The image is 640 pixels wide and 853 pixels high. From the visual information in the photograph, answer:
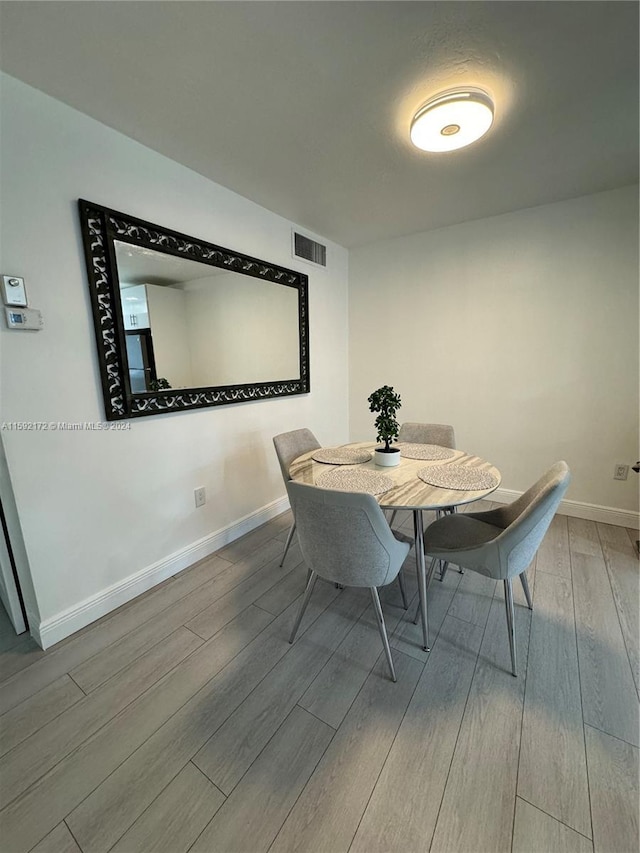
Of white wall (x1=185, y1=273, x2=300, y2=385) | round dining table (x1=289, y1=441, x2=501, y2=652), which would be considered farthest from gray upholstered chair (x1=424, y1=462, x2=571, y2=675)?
white wall (x1=185, y1=273, x2=300, y2=385)

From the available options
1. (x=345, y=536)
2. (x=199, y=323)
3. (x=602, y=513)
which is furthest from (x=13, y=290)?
(x=602, y=513)

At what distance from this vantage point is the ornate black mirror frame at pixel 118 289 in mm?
1562

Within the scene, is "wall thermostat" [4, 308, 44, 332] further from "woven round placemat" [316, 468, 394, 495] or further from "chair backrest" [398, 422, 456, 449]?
"chair backrest" [398, 422, 456, 449]

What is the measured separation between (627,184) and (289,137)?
2291mm

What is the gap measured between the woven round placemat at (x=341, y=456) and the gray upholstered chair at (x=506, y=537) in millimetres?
548

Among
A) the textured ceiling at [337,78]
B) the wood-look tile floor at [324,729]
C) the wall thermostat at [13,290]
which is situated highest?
the textured ceiling at [337,78]

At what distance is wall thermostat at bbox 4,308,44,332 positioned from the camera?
1345 mm

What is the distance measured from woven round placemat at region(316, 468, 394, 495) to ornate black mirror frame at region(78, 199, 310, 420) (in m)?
1.00

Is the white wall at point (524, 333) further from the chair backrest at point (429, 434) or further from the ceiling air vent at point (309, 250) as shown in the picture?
the chair backrest at point (429, 434)

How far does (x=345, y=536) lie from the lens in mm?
1232

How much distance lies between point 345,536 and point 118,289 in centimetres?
160

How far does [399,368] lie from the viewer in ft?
10.8

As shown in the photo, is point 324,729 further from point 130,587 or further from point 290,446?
point 290,446

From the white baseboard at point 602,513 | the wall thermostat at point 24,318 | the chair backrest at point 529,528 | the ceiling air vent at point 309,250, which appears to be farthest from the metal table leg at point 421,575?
the ceiling air vent at point 309,250
